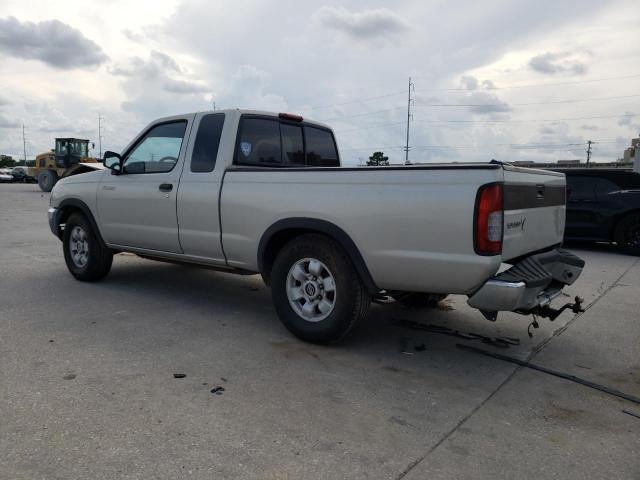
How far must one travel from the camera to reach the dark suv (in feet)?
32.2

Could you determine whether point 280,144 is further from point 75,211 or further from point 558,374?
point 558,374

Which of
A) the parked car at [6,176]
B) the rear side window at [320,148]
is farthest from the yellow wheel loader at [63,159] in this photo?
the rear side window at [320,148]

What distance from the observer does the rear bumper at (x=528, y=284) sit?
3426mm

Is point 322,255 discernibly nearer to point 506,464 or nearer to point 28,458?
point 506,464

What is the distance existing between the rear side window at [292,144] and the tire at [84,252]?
259 cm

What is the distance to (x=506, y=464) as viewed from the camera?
2.61 metres

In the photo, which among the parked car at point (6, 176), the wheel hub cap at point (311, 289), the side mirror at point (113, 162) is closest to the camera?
the wheel hub cap at point (311, 289)

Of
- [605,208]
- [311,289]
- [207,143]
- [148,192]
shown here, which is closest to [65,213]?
[148,192]

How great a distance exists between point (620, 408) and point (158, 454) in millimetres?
2773

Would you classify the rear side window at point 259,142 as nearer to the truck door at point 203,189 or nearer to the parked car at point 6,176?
the truck door at point 203,189

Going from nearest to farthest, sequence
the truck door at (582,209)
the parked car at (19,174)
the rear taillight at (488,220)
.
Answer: the rear taillight at (488,220) < the truck door at (582,209) < the parked car at (19,174)

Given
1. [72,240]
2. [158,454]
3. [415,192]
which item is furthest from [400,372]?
[72,240]

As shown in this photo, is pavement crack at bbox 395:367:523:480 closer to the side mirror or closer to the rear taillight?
the rear taillight

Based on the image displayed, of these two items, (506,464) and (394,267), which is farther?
(394,267)
